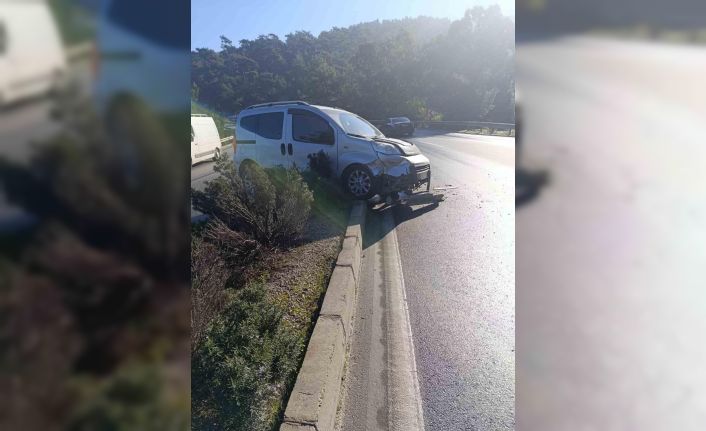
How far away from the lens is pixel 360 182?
233 cm

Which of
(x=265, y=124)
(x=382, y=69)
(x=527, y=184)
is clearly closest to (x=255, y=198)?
(x=265, y=124)

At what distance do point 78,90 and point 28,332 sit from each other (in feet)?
1.28

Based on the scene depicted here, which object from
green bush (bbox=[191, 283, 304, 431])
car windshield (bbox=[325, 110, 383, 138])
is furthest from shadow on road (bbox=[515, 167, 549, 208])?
green bush (bbox=[191, 283, 304, 431])

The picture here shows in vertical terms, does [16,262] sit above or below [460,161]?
below

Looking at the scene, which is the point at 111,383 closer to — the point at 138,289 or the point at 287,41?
the point at 138,289

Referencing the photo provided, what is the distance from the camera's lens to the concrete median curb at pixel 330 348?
205 cm

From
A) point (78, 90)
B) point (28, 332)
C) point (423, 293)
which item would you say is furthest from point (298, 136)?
point (28, 332)

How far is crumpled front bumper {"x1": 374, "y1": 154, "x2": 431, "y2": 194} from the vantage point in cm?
219

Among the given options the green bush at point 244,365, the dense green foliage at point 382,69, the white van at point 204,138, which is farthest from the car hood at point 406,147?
the green bush at point 244,365

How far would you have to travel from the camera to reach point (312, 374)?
2.26 metres

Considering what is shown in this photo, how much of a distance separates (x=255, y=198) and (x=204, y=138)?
0.53 meters

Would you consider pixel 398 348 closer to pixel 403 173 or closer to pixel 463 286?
pixel 463 286

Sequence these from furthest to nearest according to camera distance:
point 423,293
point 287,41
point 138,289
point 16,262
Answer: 1. point 423,293
2. point 287,41
3. point 138,289
4. point 16,262

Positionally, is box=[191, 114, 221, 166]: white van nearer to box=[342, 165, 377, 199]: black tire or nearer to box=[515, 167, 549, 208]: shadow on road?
box=[342, 165, 377, 199]: black tire
